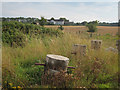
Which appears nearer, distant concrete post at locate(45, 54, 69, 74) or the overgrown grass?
the overgrown grass

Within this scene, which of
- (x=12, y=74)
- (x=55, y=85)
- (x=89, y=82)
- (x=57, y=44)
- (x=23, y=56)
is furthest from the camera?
(x=57, y=44)

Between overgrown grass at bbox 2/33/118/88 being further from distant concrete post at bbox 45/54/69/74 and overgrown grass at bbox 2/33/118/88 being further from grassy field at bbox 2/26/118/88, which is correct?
distant concrete post at bbox 45/54/69/74

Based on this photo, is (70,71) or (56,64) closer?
(56,64)

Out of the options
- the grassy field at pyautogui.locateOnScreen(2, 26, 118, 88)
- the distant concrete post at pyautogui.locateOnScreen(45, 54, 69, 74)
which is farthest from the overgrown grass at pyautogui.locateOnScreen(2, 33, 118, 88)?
the distant concrete post at pyautogui.locateOnScreen(45, 54, 69, 74)

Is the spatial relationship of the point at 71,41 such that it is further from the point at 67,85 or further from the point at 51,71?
the point at 67,85

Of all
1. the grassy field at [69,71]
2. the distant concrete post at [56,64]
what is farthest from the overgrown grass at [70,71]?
the distant concrete post at [56,64]

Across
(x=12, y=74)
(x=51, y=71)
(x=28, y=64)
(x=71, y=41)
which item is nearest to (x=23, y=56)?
(x=28, y=64)

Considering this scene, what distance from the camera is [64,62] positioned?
3393 millimetres

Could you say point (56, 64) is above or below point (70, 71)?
above

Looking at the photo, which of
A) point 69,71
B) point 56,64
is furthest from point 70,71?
point 56,64

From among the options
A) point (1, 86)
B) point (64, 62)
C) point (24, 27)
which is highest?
point (24, 27)

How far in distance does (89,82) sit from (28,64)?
2.20 metres

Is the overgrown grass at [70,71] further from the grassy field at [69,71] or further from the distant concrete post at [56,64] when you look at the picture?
the distant concrete post at [56,64]

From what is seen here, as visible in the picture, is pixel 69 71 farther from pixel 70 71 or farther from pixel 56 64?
pixel 56 64
